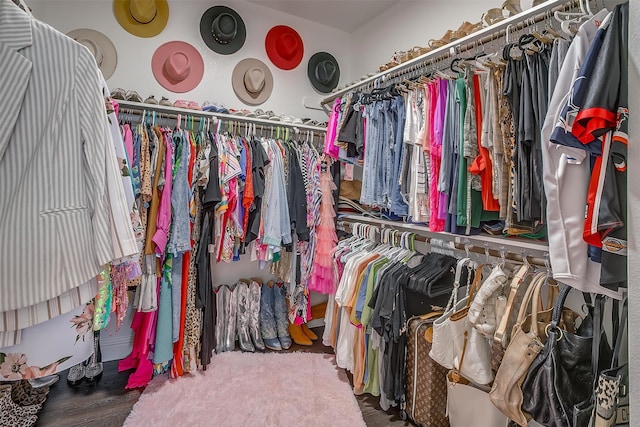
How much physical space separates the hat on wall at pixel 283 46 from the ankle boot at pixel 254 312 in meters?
1.96

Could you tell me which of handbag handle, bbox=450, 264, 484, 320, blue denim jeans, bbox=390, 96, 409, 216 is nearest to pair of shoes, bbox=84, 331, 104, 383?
blue denim jeans, bbox=390, 96, 409, 216

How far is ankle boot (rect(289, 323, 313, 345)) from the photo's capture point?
2705 millimetres

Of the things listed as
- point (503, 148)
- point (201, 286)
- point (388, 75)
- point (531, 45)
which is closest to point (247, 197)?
point (201, 286)

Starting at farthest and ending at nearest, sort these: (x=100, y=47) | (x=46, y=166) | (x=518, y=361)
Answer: (x=100, y=47), (x=518, y=361), (x=46, y=166)

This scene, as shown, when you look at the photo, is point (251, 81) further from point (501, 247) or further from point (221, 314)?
point (501, 247)

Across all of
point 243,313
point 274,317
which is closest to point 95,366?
point 243,313

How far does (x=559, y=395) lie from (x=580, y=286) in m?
0.36

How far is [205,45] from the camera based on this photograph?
265 cm

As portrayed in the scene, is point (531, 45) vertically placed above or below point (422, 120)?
above

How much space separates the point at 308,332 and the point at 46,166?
2.39m

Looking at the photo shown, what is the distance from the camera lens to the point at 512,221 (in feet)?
4.41

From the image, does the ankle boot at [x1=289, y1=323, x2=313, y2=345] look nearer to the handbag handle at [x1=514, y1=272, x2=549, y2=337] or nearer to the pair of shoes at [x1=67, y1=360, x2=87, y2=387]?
the pair of shoes at [x1=67, y1=360, x2=87, y2=387]

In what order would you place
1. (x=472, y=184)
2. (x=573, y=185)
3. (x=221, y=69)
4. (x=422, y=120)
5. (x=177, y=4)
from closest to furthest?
(x=573, y=185)
(x=472, y=184)
(x=422, y=120)
(x=177, y=4)
(x=221, y=69)

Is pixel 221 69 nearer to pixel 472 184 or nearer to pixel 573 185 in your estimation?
pixel 472 184
